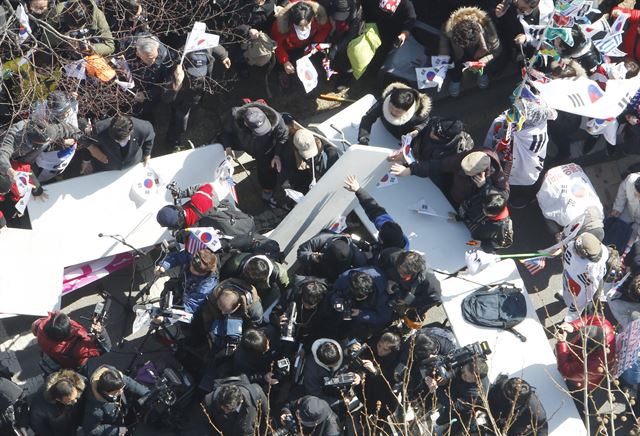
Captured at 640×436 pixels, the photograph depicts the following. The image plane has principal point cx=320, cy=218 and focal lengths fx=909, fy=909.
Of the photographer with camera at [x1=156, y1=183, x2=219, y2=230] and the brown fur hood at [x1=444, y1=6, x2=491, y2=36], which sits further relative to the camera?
the brown fur hood at [x1=444, y1=6, x2=491, y2=36]

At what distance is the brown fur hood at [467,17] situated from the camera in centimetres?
1014

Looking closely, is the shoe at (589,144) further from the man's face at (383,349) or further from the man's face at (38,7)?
the man's face at (38,7)

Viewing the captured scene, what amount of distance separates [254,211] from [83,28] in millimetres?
2901

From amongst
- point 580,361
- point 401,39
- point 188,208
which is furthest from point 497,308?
point 401,39

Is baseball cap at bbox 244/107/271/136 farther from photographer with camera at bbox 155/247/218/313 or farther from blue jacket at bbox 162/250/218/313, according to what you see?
blue jacket at bbox 162/250/218/313

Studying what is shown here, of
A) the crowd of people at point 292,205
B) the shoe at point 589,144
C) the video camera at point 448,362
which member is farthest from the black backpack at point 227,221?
the shoe at point 589,144

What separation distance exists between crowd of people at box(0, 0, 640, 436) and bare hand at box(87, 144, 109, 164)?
0.02m

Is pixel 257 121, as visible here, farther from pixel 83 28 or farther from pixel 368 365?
pixel 368 365

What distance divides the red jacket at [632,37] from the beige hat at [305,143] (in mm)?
3988

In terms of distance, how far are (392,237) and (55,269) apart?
3.57 meters

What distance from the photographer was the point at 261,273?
8898 mm

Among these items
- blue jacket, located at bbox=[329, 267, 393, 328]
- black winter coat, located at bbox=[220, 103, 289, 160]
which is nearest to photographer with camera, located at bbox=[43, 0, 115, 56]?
black winter coat, located at bbox=[220, 103, 289, 160]

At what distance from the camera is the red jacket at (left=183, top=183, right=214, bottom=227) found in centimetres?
944

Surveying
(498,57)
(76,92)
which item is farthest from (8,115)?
(498,57)
